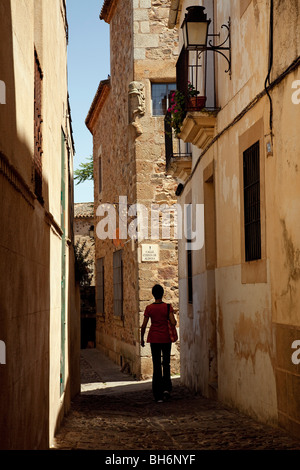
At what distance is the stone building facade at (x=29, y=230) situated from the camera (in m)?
3.97

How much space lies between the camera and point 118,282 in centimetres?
1916

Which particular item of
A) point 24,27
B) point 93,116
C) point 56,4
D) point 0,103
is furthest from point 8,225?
point 93,116

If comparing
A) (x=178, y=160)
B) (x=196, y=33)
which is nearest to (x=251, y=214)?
(x=196, y=33)

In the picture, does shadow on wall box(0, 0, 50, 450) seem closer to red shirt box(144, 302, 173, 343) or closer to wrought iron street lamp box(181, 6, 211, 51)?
wrought iron street lamp box(181, 6, 211, 51)

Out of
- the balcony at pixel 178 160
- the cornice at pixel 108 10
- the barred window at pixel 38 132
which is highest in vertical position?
the cornice at pixel 108 10

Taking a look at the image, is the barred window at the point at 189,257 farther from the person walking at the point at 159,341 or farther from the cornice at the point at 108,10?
the cornice at the point at 108,10

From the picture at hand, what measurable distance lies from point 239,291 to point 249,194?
44.8 inches

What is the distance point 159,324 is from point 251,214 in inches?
137

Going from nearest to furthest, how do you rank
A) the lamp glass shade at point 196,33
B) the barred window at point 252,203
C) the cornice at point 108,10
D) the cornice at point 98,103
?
the barred window at point 252,203 < the lamp glass shade at point 196,33 < the cornice at point 108,10 < the cornice at point 98,103

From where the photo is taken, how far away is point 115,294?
1997 cm

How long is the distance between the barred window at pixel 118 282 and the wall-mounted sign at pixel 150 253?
282 centimetres

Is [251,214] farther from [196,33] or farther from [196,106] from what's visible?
[196,33]

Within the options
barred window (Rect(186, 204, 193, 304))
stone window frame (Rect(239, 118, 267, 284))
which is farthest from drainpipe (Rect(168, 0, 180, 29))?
stone window frame (Rect(239, 118, 267, 284))

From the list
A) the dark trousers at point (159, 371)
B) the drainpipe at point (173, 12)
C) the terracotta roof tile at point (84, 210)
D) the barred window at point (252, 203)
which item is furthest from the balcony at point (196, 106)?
the terracotta roof tile at point (84, 210)
